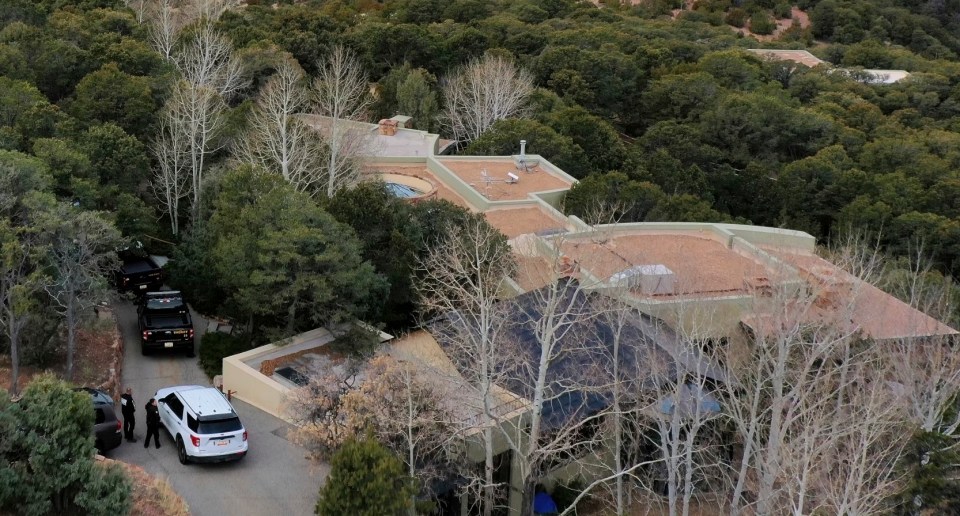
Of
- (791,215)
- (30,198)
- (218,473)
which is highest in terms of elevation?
(30,198)

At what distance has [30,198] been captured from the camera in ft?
83.3

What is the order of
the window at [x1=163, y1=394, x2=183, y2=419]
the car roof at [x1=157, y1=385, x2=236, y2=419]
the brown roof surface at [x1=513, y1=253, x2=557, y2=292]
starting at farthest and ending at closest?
the brown roof surface at [x1=513, y1=253, x2=557, y2=292] → the window at [x1=163, y1=394, x2=183, y2=419] → the car roof at [x1=157, y1=385, x2=236, y2=419]

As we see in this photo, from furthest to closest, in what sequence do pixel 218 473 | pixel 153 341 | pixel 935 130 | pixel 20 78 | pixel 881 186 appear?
pixel 935 130
pixel 881 186
pixel 20 78
pixel 153 341
pixel 218 473

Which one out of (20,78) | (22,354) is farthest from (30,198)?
(20,78)

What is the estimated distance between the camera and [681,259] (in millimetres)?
30062

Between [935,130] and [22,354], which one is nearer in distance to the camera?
[22,354]

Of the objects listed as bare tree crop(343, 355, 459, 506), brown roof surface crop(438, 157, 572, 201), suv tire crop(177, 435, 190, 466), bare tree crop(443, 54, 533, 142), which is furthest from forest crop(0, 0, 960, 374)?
bare tree crop(343, 355, 459, 506)

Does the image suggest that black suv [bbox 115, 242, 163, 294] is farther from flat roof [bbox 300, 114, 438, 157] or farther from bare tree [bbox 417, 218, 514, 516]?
flat roof [bbox 300, 114, 438, 157]

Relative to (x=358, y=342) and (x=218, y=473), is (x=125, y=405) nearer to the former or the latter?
(x=218, y=473)

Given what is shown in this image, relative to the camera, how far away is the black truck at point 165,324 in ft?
88.4

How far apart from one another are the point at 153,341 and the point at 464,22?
56.6 meters

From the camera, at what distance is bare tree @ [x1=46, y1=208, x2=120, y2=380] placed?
2419cm

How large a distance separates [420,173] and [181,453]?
22.9 m

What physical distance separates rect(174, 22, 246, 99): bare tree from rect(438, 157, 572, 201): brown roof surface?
10.8 meters
